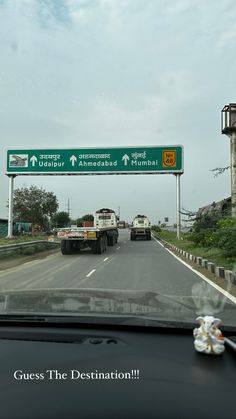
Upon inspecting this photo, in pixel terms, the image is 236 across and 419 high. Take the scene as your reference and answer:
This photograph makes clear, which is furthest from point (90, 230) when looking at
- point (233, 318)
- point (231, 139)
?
point (233, 318)

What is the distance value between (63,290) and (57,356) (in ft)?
6.82

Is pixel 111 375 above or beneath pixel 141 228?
beneath

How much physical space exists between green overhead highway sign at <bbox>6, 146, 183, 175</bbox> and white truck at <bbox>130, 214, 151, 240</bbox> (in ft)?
53.0

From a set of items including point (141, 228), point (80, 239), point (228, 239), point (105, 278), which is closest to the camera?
point (105, 278)

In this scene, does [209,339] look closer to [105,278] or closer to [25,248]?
[105,278]

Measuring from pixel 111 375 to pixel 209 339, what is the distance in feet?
2.19

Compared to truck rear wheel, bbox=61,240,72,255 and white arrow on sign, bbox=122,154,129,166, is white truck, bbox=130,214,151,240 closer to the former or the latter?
white arrow on sign, bbox=122,154,129,166

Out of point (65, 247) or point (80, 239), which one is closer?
point (80, 239)

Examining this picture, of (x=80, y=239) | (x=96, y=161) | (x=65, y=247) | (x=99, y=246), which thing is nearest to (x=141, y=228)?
(x=96, y=161)

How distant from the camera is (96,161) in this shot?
1251 inches

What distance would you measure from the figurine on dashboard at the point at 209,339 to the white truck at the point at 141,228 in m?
44.9

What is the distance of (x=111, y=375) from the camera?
267 cm

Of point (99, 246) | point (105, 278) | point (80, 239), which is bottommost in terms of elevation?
point (105, 278)

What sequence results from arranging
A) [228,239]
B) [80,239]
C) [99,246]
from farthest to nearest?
[99,246] < [80,239] < [228,239]
